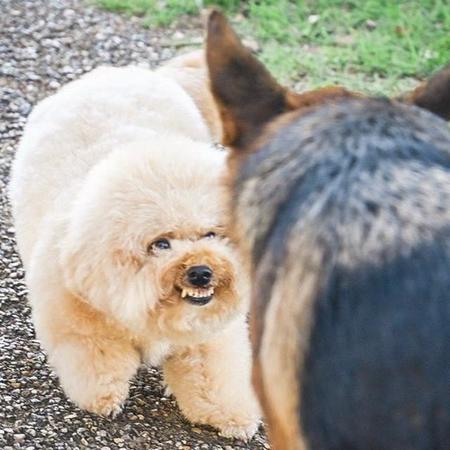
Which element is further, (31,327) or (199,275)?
(31,327)

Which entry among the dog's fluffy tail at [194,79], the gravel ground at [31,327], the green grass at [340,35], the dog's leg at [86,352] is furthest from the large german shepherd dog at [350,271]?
the green grass at [340,35]

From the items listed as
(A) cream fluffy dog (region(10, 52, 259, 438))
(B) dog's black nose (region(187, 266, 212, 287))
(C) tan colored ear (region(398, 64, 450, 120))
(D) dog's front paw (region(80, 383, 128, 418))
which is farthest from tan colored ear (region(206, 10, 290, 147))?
(D) dog's front paw (region(80, 383, 128, 418))

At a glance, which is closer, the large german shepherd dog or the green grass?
the large german shepherd dog

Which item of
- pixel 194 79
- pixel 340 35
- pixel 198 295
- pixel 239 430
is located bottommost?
pixel 340 35

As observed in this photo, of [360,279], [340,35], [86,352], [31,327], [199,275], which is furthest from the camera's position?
[340,35]

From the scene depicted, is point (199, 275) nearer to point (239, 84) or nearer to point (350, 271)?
point (239, 84)

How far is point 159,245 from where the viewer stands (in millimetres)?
3523

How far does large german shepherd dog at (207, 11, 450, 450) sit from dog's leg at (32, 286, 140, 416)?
1.31m

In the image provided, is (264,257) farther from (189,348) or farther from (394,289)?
(189,348)

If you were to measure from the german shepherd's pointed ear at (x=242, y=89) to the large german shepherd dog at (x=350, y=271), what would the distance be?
14mm

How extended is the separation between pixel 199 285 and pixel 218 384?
57 cm

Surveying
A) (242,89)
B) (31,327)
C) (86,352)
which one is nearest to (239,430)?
(86,352)

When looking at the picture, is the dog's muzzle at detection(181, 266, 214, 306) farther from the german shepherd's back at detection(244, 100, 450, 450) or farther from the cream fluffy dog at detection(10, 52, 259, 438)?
the german shepherd's back at detection(244, 100, 450, 450)

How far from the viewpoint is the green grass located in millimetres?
6355
